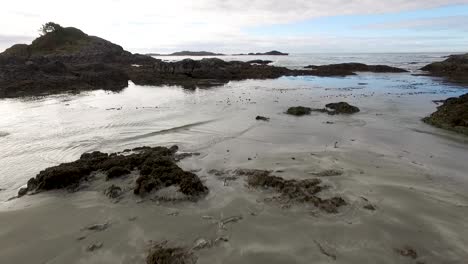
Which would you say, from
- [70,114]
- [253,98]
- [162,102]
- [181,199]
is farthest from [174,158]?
[253,98]

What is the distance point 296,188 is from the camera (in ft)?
22.5

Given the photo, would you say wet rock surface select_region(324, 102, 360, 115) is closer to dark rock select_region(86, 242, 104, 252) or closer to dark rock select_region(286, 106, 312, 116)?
dark rock select_region(286, 106, 312, 116)

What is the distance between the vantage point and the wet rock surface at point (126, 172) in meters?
6.83

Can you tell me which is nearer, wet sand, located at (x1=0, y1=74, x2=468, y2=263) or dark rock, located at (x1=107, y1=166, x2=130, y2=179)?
wet sand, located at (x1=0, y1=74, x2=468, y2=263)

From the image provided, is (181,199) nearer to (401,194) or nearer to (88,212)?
(88,212)

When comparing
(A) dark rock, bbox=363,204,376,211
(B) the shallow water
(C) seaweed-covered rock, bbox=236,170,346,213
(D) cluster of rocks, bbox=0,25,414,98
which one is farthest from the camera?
(B) the shallow water

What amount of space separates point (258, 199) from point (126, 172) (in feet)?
10.5

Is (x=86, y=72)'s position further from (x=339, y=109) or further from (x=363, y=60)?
(x=363, y=60)

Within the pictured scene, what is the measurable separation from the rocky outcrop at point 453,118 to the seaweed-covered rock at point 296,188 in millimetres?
8286

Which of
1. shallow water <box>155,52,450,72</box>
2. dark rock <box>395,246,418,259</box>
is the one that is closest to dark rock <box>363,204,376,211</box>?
dark rock <box>395,246,418,259</box>

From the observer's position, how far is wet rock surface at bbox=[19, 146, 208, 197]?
22.4 feet

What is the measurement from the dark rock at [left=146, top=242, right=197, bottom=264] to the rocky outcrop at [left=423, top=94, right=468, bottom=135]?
1146 centimetres

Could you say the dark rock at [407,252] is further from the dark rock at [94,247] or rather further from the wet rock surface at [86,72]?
the wet rock surface at [86,72]

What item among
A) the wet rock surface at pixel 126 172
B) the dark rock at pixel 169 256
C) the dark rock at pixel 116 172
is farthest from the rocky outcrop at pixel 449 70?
the dark rock at pixel 169 256
